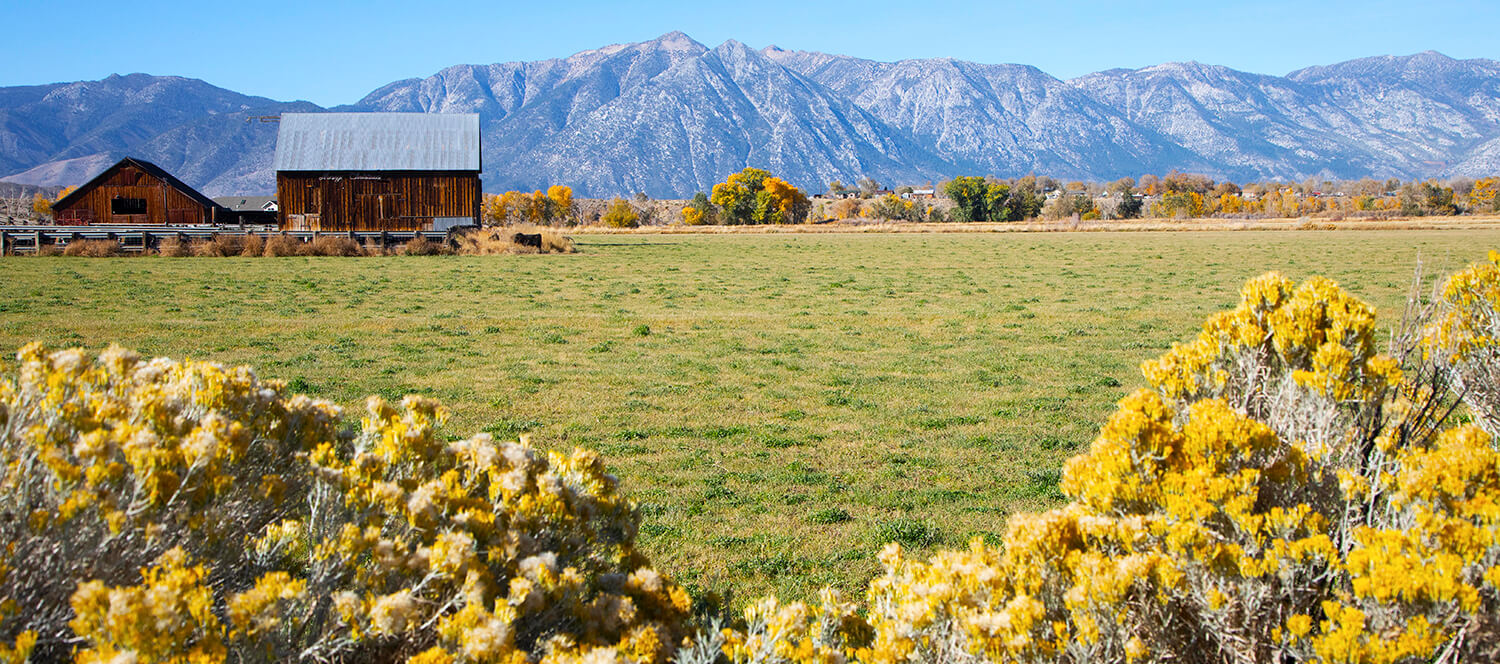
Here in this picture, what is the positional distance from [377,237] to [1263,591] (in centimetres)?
3780

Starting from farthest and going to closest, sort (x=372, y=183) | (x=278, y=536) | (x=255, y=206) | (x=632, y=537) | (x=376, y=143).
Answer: (x=255, y=206) → (x=376, y=143) → (x=372, y=183) → (x=632, y=537) → (x=278, y=536)

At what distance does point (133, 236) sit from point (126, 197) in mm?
21745

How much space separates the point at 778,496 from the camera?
669 centimetres

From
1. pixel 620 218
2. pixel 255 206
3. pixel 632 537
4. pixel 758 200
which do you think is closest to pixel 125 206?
pixel 255 206

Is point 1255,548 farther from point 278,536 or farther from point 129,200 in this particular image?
point 129,200

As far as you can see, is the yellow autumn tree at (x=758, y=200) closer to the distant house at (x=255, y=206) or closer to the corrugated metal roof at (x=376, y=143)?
the distant house at (x=255, y=206)

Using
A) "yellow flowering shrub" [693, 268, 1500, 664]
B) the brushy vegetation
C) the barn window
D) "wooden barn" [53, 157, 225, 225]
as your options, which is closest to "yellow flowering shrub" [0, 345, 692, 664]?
the brushy vegetation

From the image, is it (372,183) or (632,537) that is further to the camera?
(372,183)

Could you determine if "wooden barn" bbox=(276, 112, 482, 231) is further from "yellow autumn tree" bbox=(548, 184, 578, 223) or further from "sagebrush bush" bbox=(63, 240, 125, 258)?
"yellow autumn tree" bbox=(548, 184, 578, 223)

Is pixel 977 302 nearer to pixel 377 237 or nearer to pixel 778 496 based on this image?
pixel 778 496

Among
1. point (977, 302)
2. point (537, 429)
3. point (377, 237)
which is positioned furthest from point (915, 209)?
point (537, 429)

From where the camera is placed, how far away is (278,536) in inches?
89.8

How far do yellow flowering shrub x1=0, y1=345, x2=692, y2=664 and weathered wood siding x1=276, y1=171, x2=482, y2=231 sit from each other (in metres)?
41.7

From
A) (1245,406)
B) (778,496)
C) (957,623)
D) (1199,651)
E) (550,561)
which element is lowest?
(778,496)
